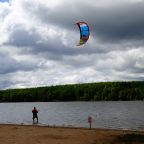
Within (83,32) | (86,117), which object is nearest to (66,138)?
(83,32)

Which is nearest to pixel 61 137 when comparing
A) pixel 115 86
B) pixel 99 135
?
pixel 99 135

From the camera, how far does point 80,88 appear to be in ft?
646

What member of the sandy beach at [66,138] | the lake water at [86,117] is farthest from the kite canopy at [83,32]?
the lake water at [86,117]

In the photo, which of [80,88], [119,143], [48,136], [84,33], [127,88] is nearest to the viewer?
[119,143]

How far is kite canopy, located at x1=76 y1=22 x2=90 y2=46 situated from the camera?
27.7 meters

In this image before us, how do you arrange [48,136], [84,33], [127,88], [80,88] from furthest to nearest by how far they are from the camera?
[80,88] < [127,88] < [48,136] < [84,33]

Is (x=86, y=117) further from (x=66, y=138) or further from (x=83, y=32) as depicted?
(x=83, y=32)

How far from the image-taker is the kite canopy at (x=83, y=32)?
90.8 ft

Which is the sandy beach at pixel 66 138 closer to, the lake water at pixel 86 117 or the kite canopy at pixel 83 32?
the kite canopy at pixel 83 32

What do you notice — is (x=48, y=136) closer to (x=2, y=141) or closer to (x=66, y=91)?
(x=2, y=141)

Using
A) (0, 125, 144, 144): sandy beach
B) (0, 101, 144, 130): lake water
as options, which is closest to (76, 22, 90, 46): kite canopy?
(0, 125, 144, 144): sandy beach

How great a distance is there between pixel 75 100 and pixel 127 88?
28431 millimetres

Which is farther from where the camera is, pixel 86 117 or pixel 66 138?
pixel 86 117

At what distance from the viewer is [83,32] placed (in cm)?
2809
